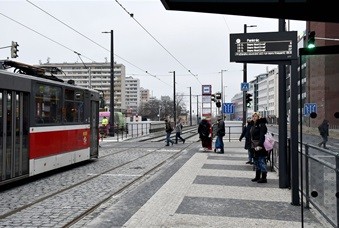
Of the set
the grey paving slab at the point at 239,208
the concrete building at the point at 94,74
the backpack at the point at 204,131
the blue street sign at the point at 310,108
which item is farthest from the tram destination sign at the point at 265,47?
the concrete building at the point at 94,74

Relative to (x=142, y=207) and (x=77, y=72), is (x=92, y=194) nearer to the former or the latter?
(x=142, y=207)

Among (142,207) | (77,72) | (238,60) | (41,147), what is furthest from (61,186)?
(77,72)

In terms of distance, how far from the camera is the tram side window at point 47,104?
11.2 m

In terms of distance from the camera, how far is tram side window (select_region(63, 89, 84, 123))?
526 inches

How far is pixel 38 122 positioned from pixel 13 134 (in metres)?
1.34

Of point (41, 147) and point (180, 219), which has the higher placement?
point (41, 147)

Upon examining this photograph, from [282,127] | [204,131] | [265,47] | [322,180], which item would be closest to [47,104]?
[282,127]

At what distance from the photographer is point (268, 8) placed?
11.9 ft

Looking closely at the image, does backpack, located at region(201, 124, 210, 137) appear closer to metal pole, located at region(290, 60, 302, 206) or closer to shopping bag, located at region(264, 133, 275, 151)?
shopping bag, located at region(264, 133, 275, 151)

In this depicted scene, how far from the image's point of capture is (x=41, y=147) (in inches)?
448

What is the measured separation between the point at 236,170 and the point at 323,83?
31.9 feet

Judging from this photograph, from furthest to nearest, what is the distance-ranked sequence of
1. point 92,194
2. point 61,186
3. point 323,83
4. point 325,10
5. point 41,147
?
point 41,147 → point 61,186 → point 92,194 → point 323,83 → point 325,10

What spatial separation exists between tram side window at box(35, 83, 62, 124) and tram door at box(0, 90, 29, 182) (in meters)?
0.57

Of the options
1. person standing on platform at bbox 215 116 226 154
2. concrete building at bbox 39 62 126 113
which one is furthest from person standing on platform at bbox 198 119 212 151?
concrete building at bbox 39 62 126 113
